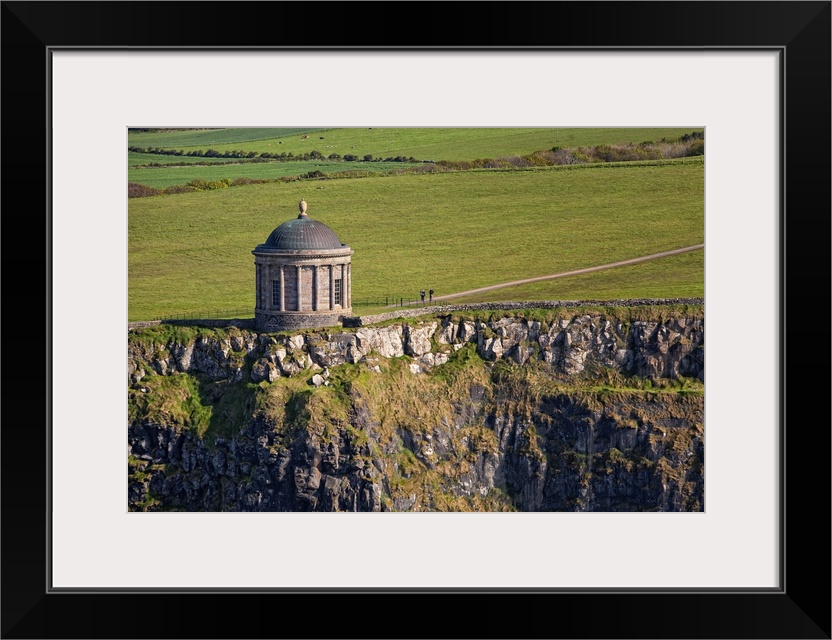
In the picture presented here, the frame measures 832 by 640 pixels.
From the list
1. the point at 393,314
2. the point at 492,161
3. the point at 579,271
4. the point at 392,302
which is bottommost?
the point at 393,314

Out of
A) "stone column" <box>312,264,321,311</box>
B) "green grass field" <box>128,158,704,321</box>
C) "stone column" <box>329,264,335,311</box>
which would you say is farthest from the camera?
"green grass field" <box>128,158,704,321</box>

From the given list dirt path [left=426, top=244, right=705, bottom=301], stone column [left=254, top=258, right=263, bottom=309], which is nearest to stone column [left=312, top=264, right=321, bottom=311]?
stone column [left=254, top=258, right=263, bottom=309]

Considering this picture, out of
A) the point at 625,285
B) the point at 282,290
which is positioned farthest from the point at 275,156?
the point at 625,285

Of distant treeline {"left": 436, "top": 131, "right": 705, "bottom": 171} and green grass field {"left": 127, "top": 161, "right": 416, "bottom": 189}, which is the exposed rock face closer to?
distant treeline {"left": 436, "top": 131, "right": 705, "bottom": 171}

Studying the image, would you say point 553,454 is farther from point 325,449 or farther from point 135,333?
point 135,333

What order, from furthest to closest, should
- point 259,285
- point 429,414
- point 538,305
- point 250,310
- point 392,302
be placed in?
point 392,302
point 250,310
point 538,305
point 259,285
point 429,414

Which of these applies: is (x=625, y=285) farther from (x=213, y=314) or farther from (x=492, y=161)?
(x=213, y=314)
